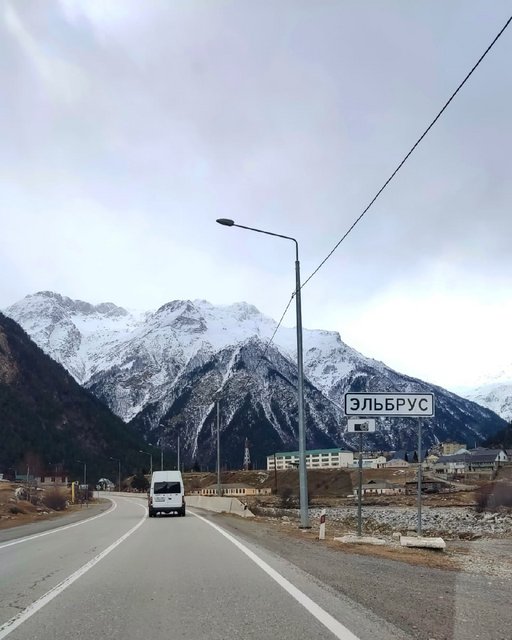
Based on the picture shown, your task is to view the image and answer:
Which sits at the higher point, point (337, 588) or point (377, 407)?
point (377, 407)

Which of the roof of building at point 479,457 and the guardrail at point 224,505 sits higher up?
the roof of building at point 479,457

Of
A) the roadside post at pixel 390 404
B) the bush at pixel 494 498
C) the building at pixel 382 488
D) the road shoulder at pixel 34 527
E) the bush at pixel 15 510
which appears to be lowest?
the building at pixel 382 488

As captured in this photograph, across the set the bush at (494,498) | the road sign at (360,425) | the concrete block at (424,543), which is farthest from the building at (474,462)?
the road sign at (360,425)

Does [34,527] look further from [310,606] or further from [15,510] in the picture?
[310,606]

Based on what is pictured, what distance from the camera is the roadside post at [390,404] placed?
645 inches

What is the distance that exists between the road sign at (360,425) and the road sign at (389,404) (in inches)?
20.2

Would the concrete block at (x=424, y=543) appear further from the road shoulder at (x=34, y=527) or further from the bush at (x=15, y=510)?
the bush at (x=15, y=510)

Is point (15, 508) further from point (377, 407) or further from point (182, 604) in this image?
Answer: point (182, 604)

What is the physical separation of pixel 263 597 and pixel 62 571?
5.16 m

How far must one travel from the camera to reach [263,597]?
926 centimetres

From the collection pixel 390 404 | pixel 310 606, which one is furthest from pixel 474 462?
pixel 310 606

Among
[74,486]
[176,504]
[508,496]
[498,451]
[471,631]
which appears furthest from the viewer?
[498,451]

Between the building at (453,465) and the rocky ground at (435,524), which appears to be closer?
the rocky ground at (435,524)

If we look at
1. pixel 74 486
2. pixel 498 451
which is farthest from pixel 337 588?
pixel 498 451
